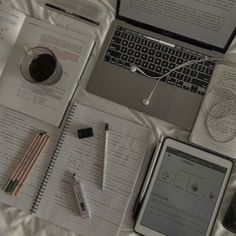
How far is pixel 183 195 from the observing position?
2.71 feet

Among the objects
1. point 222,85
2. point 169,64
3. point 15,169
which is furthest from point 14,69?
point 222,85

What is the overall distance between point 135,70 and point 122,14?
12 centimetres

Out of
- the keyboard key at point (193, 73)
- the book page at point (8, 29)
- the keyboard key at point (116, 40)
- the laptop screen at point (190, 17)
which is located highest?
the laptop screen at point (190, 17)

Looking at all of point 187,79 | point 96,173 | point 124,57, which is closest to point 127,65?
point 124,57

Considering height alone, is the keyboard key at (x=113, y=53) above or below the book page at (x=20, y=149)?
above

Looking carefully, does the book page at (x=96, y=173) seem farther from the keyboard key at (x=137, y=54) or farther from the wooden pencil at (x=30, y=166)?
the keyboard key at (x=137, y=54)

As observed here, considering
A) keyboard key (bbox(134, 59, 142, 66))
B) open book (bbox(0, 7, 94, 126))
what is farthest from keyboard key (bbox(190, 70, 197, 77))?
open book (bbox(0, 7, 94, 126))

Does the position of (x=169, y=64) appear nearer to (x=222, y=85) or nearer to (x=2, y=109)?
(x=222, y=85)

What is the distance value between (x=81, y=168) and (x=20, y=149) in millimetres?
129

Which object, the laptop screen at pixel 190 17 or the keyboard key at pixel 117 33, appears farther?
the keyboard key at pixel 117 33

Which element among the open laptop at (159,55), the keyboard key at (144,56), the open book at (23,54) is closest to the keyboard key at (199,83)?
the open laptop at (159,55)

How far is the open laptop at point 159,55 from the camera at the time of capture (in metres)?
0.86

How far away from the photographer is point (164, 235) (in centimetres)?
82

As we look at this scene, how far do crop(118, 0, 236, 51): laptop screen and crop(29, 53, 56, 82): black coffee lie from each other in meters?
0.17
